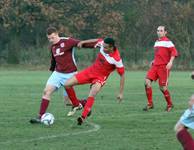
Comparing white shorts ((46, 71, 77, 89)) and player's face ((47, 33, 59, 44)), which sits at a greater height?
player's face ((47, 33, 59, 44))

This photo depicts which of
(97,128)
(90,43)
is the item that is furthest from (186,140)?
(90,43)

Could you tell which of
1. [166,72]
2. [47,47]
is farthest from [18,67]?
[166,72]

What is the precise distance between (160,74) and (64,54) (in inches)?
146

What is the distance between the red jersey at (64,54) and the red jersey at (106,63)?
0.75 metres

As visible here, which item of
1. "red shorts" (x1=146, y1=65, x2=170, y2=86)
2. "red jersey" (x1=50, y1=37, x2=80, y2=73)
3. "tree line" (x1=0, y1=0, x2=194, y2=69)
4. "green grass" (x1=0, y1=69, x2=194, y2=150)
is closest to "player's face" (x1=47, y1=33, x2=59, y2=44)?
"red jersey" (x1=50, y1=37, x2=80, y2=73)

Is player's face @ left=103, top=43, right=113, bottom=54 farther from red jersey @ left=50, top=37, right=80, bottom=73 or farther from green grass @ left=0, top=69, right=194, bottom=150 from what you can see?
green grass @ left=0, top=69, right=194, bottom=150

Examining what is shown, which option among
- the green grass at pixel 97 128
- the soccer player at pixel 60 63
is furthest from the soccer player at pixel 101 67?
the green grass at pixel 97 128

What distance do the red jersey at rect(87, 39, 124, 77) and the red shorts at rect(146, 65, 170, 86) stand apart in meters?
3.74

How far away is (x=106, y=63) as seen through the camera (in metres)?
13.9

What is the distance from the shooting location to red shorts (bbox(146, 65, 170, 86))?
17531 mm

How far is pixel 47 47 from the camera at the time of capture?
54.0m

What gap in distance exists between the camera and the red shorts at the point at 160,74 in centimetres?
1753

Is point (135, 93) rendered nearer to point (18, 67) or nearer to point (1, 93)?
point (1, 93)

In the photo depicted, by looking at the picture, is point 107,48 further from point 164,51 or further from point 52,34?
point 164,51
